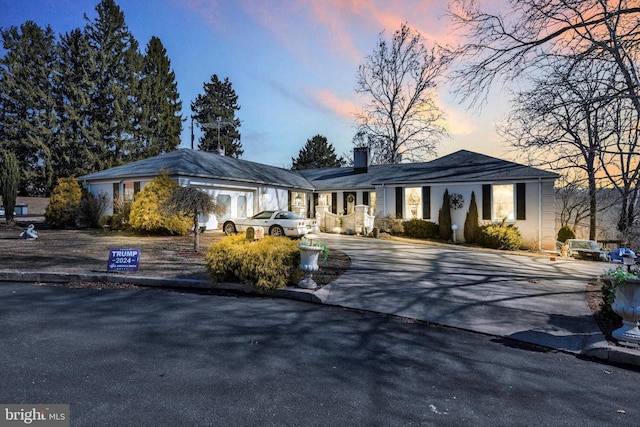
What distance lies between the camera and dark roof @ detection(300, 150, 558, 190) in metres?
17.0

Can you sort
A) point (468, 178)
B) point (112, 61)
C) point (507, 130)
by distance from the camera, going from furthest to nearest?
point (112, 61) → point (468, 178) → point (507, 130)

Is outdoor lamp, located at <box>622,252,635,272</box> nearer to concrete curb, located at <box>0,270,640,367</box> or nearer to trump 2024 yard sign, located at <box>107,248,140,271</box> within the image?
concrete curb, located at <box>0,270,640,367</box>

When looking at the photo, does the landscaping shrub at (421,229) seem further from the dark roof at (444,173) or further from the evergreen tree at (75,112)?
the evergreen tree at (75,112)

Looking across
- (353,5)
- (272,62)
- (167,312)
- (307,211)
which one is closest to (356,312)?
(167,312)

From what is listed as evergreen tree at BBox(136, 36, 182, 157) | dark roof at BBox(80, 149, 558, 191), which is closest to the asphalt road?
dark roof at BBox(80, 149, 558, 191)

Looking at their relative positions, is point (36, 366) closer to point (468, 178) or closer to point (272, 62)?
point (272, 62)

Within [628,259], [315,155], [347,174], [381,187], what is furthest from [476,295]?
[315,155]

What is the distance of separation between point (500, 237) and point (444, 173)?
16.6 feet

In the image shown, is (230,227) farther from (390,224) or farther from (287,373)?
(287,373)

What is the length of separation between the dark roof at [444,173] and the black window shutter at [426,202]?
467 millimetres

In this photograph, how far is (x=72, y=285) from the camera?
7.03 meters

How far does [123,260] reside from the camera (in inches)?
306

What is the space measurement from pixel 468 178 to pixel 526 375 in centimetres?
1560

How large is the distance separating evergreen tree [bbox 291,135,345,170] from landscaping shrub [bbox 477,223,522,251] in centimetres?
3645
